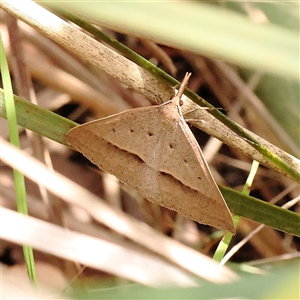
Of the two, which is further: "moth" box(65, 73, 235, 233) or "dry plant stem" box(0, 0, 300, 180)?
"moth" box(65, 73, 235, 233)

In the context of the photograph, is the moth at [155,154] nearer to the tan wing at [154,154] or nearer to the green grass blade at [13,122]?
the tan wing at [154,154]

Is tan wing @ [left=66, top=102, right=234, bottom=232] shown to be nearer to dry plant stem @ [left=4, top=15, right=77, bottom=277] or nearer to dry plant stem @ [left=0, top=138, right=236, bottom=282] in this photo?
dry plant stem @ [left=0, top=138, right=236, bottom=282]

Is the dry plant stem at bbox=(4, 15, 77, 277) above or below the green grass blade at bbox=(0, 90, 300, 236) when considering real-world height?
above

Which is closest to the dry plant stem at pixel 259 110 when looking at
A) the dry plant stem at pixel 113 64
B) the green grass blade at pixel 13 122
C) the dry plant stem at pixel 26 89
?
the dry plant stem at pixel 113 64

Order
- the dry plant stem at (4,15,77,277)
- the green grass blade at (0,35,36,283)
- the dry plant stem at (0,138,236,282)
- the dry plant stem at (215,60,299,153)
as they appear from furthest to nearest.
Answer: the dry plant stem at (215,60,299,153) → the dry plant stem at (4,15,77,277) → the dry plant stem at (0,138,236,282) → the green grass blade at (0,35,36,283)

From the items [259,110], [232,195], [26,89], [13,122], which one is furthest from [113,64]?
[259,110]

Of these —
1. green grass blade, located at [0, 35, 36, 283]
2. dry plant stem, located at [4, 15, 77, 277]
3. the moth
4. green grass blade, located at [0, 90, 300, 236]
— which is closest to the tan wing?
the moth

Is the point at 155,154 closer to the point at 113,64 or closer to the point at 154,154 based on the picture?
the point at 154,154

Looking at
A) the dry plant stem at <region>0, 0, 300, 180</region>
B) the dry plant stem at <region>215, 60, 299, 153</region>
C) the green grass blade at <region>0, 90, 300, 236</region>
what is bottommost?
the green grass blade at <region>0, 90, 300, 236</region>

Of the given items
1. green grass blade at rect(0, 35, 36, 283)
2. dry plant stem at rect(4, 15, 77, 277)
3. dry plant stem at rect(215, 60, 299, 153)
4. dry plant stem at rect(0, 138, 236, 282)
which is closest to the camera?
green grass blade at rect(0, 35, 36, 283)
